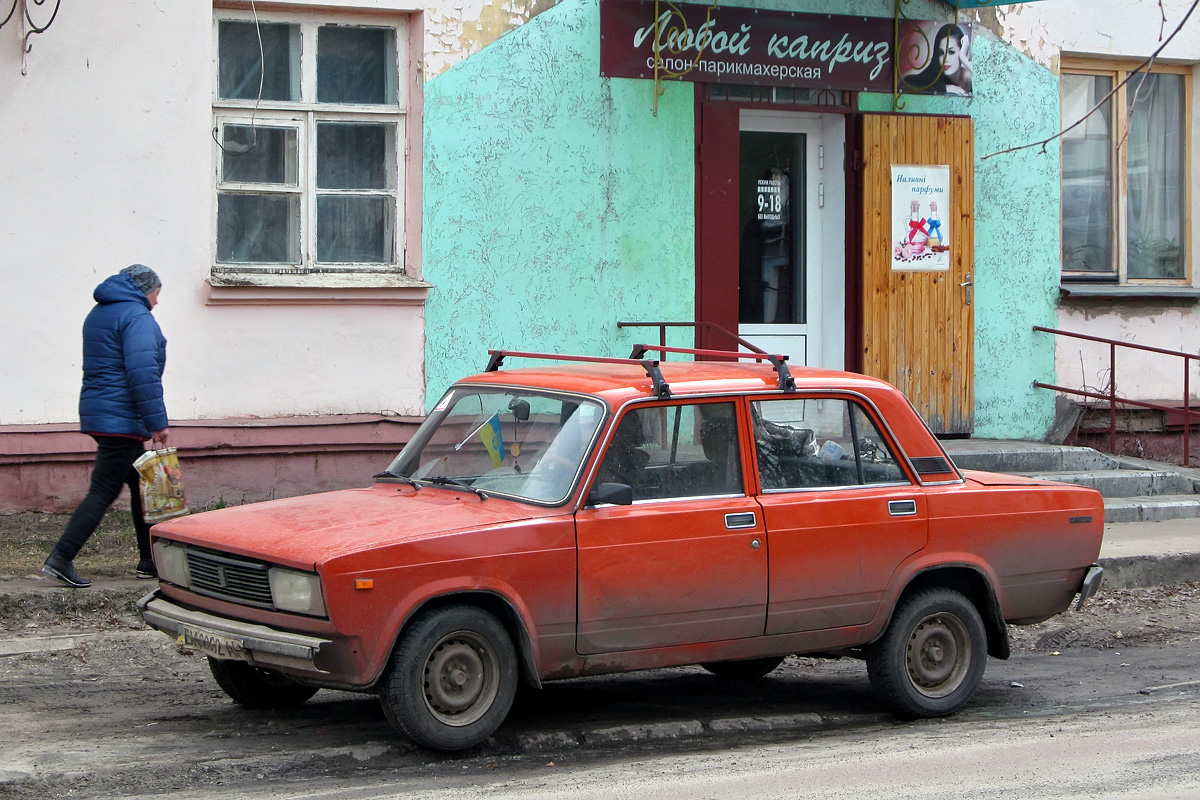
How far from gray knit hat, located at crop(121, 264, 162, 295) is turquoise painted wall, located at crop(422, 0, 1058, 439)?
2887mm

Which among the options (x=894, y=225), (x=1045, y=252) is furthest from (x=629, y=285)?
(x=1045, y=252)

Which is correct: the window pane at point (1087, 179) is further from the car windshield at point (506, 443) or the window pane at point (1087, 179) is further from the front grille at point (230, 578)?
the front grille at point (230, 578)

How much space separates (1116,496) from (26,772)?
899cm

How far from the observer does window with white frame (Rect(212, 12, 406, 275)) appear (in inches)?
403

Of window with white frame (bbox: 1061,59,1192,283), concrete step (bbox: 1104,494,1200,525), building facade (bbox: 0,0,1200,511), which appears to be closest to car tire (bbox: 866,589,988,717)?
concrete step (bbox: 1104,494,1200,525)

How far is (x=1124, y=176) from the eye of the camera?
13.1 meters

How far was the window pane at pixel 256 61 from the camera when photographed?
10.2 meters

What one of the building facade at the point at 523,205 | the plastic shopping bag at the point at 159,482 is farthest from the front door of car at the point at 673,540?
the building facade at the point at 523,205

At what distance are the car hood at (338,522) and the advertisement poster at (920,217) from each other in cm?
716

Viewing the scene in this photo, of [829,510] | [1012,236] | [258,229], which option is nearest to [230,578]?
[829,510]

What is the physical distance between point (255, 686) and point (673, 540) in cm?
190

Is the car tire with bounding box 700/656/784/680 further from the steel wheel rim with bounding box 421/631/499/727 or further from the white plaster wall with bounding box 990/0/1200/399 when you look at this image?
the white plaster wall with bounding box 990/0/1200/399

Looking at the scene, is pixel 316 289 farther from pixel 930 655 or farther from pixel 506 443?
pixel 930 655

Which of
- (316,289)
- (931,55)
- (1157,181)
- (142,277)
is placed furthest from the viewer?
(1157,181)
